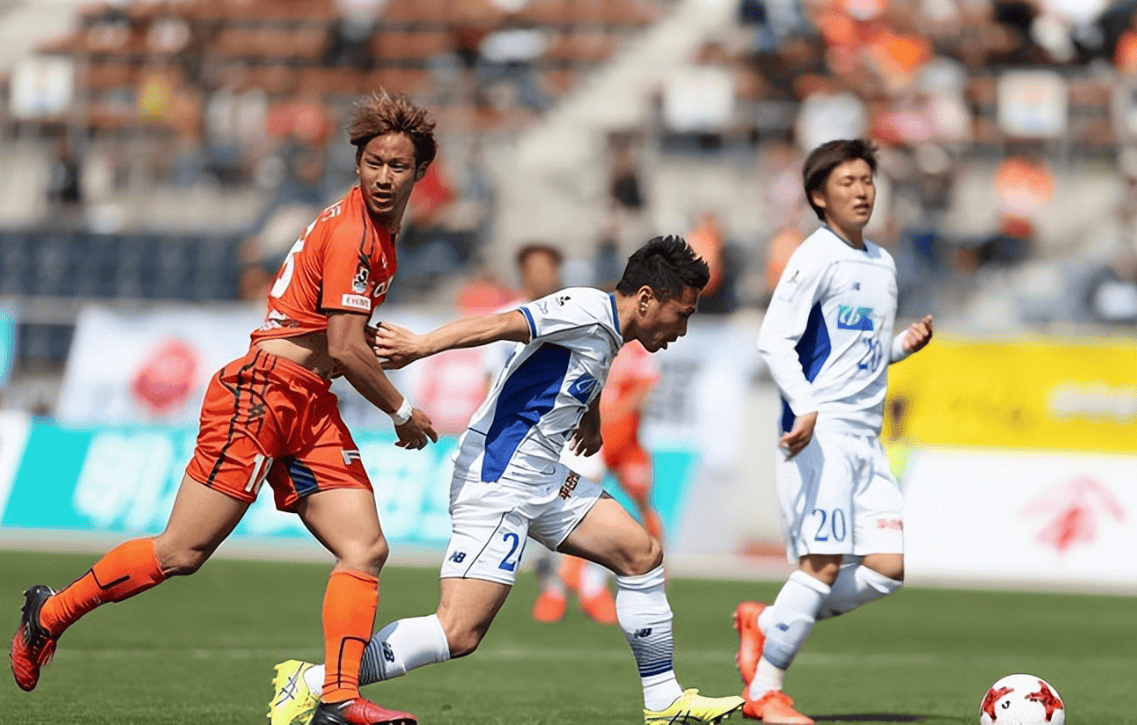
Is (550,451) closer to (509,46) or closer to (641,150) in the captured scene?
(641,150)

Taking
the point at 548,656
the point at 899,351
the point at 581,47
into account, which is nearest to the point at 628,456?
the point at 548,656

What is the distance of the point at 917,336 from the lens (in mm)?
7840

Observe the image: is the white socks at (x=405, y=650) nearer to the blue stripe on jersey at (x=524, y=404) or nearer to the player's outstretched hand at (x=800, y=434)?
the blue stripe on jersey at (x=524, y=404)

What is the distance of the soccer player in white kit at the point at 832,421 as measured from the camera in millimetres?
7402

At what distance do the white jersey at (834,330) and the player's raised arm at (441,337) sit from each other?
181cm

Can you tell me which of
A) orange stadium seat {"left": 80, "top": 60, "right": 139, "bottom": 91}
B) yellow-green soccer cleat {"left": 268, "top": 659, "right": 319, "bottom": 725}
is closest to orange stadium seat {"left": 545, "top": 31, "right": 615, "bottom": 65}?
orange stadium seat {"left": 80, "top": 60, "right": 139, "bottom": 91}

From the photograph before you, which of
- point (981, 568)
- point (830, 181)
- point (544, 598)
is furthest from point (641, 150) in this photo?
point (830, 181)

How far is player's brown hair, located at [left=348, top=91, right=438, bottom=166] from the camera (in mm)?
6211

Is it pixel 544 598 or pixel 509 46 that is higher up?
pixel 509 46

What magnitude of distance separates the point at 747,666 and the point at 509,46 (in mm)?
16656

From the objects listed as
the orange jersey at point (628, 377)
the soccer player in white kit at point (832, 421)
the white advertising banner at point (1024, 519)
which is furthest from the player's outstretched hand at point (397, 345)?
the white advertising banner at point (1024, 519)

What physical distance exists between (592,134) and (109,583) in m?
17.2

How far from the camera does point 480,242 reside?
20.5m

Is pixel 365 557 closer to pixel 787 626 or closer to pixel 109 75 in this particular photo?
pixel 787 626
